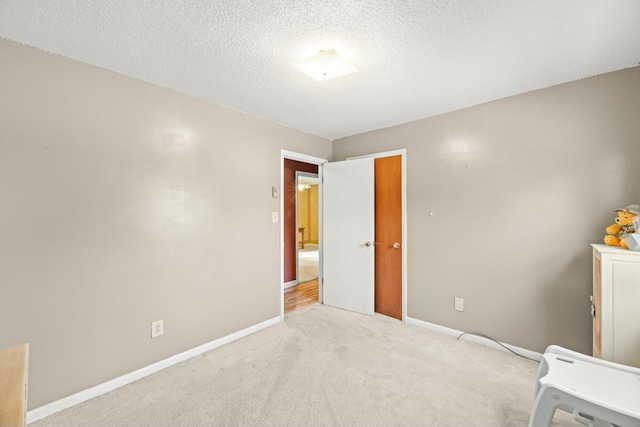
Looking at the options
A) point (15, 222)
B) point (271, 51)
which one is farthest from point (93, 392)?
point (271, 51)

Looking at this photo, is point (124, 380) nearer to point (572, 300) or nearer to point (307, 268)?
point (572, 300)

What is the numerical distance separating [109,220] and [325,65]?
187cm

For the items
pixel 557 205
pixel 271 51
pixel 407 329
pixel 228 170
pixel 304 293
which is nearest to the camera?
pixel 271 51

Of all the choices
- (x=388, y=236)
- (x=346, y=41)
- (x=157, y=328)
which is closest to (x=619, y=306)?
(x=388, y=236)

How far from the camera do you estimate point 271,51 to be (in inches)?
68.9

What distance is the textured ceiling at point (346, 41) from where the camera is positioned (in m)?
1.38

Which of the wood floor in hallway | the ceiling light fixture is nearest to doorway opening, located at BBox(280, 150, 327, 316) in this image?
the wood floor in hallway

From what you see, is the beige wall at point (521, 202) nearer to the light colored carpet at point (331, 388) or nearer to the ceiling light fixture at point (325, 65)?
the light colored carpet at point (331, 388)

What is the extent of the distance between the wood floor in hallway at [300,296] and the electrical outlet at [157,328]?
1.55 metres

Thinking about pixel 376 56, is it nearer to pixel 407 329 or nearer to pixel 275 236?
pixel 275 236

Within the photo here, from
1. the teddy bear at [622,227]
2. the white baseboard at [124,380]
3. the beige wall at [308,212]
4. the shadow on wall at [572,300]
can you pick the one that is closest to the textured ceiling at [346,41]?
the teddy bear at [622,227]

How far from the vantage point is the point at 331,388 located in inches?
76.4

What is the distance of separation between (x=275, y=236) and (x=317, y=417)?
184 centimetres

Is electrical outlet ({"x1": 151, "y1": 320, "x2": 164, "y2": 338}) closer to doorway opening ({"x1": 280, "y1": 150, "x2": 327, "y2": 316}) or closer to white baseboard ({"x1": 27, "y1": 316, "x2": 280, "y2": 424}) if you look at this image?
white baseboard ({"x1": 27, "y1": 316, "x2": 280, "y2": 424})
